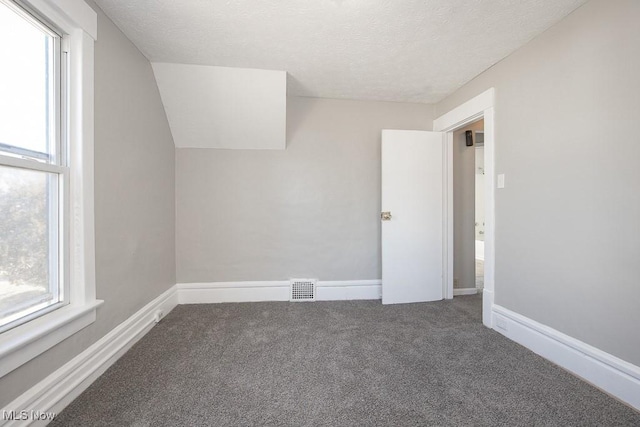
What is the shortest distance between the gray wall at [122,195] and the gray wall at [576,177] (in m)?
3.02

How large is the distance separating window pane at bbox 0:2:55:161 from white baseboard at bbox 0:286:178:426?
3.71 ft

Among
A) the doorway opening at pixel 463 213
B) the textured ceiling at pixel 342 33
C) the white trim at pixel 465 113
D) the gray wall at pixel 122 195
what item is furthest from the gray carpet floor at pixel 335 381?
the textured ceiling at pixel 342 33

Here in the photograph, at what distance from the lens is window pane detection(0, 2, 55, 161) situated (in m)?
1.11

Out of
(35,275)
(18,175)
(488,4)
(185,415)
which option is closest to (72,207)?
(18,175)

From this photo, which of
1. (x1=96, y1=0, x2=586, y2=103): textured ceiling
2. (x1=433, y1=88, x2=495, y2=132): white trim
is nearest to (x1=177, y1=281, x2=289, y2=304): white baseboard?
(x1=96, y1=0, x2=586, y2=103): textured ceiling

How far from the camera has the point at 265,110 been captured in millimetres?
2461

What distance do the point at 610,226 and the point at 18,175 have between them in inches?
124

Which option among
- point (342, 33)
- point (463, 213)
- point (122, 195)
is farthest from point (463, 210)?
point (122, 195)

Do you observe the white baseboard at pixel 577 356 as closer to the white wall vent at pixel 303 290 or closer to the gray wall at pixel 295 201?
the gray wall at pixel 295 201

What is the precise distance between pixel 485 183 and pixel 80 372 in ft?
10.6

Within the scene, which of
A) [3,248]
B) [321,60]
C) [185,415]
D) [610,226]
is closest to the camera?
[3,248]

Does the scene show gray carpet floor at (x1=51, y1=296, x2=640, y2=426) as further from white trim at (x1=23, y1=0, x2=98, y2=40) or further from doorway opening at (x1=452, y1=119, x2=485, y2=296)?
white trim at (x1=23, y1=0, x2=98, y2=40)

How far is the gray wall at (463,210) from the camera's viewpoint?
302cm

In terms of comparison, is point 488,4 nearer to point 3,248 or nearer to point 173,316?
point 3,248
